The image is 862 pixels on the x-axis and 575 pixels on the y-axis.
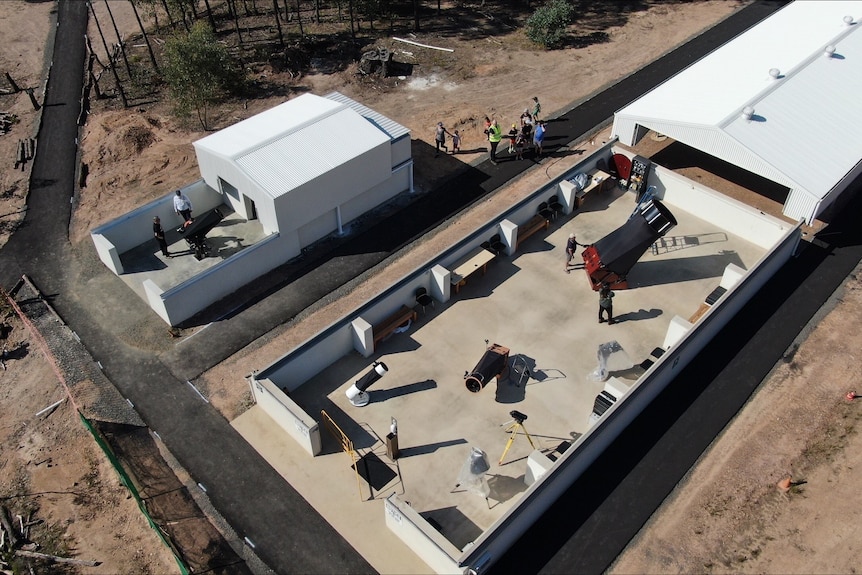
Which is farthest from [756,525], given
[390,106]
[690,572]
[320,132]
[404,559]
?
[390,106]

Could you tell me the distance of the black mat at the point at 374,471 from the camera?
A: 789 inches

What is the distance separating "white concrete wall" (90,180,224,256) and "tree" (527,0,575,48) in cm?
2312

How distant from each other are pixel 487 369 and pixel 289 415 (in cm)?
615

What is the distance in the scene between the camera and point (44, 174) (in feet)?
107

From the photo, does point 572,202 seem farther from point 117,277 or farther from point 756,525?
point 117,277

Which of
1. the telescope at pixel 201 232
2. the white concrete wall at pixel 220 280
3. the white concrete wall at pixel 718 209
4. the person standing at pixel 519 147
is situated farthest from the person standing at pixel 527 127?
the telescope at pixel 201 232

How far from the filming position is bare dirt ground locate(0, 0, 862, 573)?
19.1 metres

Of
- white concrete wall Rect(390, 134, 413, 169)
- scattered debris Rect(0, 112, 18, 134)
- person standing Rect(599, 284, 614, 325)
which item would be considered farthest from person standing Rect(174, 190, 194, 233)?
person standing Rect(599, 284, 614, 325)

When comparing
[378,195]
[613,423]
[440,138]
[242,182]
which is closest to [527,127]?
[440,138]

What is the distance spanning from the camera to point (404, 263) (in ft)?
91.5

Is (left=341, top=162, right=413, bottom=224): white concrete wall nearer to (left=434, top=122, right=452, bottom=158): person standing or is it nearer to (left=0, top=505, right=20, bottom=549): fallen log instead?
(left=434, top=122, right=452, bottom=158): person standing

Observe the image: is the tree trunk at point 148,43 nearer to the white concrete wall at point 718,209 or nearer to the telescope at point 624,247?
the telescope at point 624,247

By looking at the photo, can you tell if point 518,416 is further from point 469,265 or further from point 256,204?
point 256,204

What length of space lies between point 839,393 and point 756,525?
20.5ft
